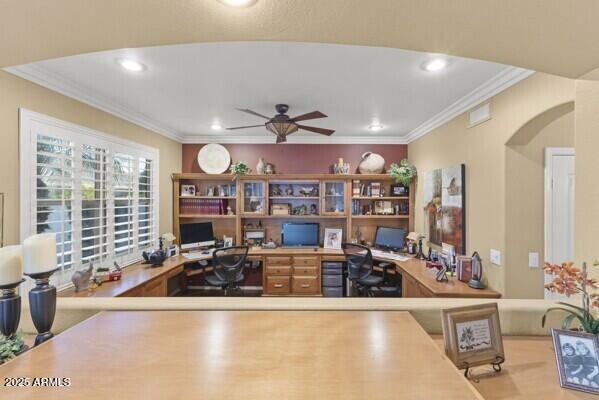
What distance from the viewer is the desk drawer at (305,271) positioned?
4.26m

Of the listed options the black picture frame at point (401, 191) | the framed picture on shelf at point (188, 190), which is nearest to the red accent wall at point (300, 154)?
the framed picture on shelf at point (188, 190)

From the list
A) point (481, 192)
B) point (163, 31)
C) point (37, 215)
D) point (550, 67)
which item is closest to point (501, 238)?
point (481, 192)

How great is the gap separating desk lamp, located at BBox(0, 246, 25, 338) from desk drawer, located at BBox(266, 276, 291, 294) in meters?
3.30

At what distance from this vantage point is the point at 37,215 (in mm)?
2197

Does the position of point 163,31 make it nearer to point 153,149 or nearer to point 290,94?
point 290,94

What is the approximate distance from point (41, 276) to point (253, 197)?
11.7ft

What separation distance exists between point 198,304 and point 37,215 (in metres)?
1.82

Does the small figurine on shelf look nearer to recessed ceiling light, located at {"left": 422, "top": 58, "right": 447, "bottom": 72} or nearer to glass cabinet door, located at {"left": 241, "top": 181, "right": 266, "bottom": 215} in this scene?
glass cabinet door, located at {"left": 241, "top": 181, "right": 266, "bottom": 215}

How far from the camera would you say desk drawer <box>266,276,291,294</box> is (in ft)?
14.0

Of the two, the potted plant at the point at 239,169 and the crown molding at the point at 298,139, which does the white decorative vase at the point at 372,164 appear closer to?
the crown molding at the point at 298,139

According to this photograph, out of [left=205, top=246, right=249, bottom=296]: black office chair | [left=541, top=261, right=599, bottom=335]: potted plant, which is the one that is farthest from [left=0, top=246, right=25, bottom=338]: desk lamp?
[left=205, top=246, right=249, bottom=296]: black office chair

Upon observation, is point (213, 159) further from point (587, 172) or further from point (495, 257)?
point (587, 172)

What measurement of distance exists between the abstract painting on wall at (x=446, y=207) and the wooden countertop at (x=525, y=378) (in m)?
1.79

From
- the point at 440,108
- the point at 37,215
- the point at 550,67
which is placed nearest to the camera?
the point at 550,67
